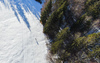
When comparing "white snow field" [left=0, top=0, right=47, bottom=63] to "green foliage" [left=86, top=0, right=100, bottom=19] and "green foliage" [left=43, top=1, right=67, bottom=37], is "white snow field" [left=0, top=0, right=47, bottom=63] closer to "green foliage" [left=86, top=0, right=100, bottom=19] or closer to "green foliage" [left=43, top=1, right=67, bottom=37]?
"green foliage" [left=43, top=1, right=67, bottom=37]

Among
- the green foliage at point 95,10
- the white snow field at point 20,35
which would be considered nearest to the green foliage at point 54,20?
the white snow field at point 20,35

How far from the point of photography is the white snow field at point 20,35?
1076 centimetres

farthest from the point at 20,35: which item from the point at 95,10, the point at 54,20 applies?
the point at 95,10

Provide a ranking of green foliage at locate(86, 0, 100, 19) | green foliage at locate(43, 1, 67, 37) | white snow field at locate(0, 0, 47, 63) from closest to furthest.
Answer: white snow field at locate(0, 0, 47, 63)
green foliage at locate(43, 1, 67, 37)
green foliage at locate(86, 0, 100, 19)

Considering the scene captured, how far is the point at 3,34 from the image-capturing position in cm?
1174

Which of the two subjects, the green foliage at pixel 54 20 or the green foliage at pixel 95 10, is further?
the green foliage at pixel 95 10

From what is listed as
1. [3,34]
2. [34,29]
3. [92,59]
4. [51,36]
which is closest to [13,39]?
[3,34]

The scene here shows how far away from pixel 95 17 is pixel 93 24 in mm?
2021

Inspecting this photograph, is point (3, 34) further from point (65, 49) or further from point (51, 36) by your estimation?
point (65, 49)

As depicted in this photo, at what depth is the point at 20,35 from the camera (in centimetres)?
1291

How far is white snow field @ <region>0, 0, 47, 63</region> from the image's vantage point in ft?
35.3

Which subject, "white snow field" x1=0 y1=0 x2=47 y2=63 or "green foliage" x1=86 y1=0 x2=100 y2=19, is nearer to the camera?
"white snow field" x1=0 y1=0 x2=47 y2=63

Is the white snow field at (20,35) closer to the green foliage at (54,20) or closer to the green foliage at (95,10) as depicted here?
the green foliage at (54,20)

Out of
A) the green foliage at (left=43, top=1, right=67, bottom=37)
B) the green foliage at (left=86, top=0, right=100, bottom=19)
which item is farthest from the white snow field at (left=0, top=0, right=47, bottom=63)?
the green foliage at (left=86, top=0, right=100, bottom=19)
